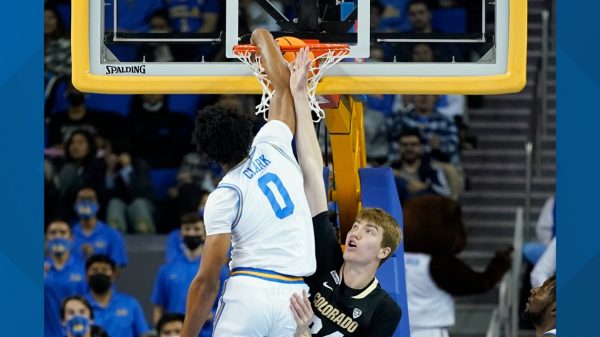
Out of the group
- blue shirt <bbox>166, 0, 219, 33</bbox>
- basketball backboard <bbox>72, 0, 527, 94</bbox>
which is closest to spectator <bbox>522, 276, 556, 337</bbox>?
basketball backboard <bbox>72, 0, 527, 94</bbox>

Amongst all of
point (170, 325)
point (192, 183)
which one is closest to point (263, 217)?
point (170, 325)

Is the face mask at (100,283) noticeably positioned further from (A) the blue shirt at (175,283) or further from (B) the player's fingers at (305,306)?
(B) the player's fingers at (305,306)

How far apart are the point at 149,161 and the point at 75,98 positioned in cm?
88

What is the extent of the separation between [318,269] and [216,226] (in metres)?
0.68

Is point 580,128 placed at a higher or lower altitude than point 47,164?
higher

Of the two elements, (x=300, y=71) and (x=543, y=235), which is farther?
(x=543, y=235)

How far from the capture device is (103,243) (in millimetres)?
11352

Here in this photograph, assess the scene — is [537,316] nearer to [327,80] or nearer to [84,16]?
[327,80]

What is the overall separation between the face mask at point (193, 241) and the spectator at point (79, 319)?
2.97ft

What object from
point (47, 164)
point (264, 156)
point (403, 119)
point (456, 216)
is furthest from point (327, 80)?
point (47, 164)

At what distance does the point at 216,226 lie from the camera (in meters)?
6.02

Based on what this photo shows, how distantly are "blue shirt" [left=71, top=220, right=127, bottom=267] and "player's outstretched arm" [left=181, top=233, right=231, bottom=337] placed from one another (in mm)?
5246

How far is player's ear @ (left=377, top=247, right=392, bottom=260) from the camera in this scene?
20.9ft

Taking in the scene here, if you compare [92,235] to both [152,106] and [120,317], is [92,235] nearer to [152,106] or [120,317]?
[120,317]
